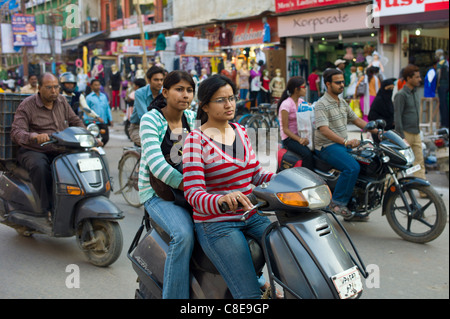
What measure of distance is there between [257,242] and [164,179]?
0.57 meters

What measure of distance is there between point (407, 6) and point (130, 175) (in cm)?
886

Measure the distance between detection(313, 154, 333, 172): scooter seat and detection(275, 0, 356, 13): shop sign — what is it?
9917 millimetres

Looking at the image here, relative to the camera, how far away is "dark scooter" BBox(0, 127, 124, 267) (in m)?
4.28

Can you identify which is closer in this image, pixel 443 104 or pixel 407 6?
pixel 407 6

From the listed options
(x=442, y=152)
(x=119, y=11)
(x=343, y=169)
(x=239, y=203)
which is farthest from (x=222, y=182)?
(x=119, y=11)

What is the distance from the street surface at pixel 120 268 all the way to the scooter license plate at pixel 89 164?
31.8 inches

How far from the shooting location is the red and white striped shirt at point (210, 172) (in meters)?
2.26

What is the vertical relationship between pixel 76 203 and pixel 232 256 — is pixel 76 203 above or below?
below

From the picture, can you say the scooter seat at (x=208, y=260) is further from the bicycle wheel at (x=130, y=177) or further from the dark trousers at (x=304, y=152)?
the bicycle wheel at (x=130, y=177)

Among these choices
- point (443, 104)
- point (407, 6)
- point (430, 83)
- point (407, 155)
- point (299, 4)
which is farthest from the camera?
point (299, 4)

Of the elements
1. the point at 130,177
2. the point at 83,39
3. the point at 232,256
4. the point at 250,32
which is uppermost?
the point at 83,39

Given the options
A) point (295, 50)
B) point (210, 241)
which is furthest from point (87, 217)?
point (295, 50)

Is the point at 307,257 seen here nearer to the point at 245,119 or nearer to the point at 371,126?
the point at 371,126

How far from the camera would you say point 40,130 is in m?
4.75
